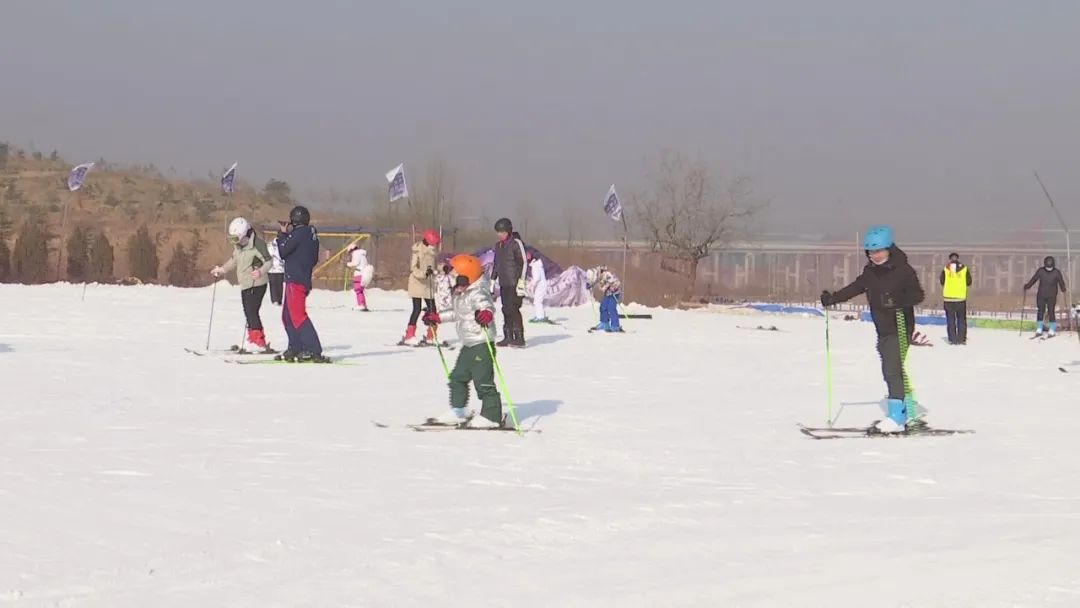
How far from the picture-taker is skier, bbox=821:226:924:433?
10.0 m

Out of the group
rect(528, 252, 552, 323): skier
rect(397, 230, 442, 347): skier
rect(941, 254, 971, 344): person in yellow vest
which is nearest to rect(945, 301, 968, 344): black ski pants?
rect(941, 254, 971, 344): person in yellow vest

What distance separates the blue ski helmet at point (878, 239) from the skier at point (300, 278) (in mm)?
6623

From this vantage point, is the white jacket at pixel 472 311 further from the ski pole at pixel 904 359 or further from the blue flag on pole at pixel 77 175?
the blue flag on pole at pixel 77 175

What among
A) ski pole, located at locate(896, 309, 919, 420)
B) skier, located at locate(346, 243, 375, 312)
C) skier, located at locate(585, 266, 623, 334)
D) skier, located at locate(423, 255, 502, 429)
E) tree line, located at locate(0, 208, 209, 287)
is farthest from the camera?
tree line, located at locate(0, 208, 209, 287)

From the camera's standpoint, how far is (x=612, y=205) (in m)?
38.4

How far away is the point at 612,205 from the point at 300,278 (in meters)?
24.7

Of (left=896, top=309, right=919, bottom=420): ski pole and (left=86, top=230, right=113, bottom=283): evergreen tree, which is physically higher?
(left=86, top=230, right=113, bottom=283): evergreen tree

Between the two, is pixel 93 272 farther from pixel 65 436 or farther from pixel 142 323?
pixel 65 436

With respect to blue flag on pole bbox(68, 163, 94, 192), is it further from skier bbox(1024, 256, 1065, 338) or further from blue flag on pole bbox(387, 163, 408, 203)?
skier bbox(1024, 256, 1065, 338)

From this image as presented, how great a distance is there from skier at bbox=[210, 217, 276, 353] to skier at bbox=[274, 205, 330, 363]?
1388mm

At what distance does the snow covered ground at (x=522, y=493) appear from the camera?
505cm

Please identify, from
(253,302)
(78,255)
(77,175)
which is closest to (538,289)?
(253,302)

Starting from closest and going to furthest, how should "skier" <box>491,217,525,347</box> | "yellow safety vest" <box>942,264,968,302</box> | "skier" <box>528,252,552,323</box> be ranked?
"skier" <box>491,217,525,347</box>
"yellow safety vest" <box>942,264,968,302</box>
"skier" <box>528,252,552,323</box>

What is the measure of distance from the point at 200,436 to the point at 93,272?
47022 mm
